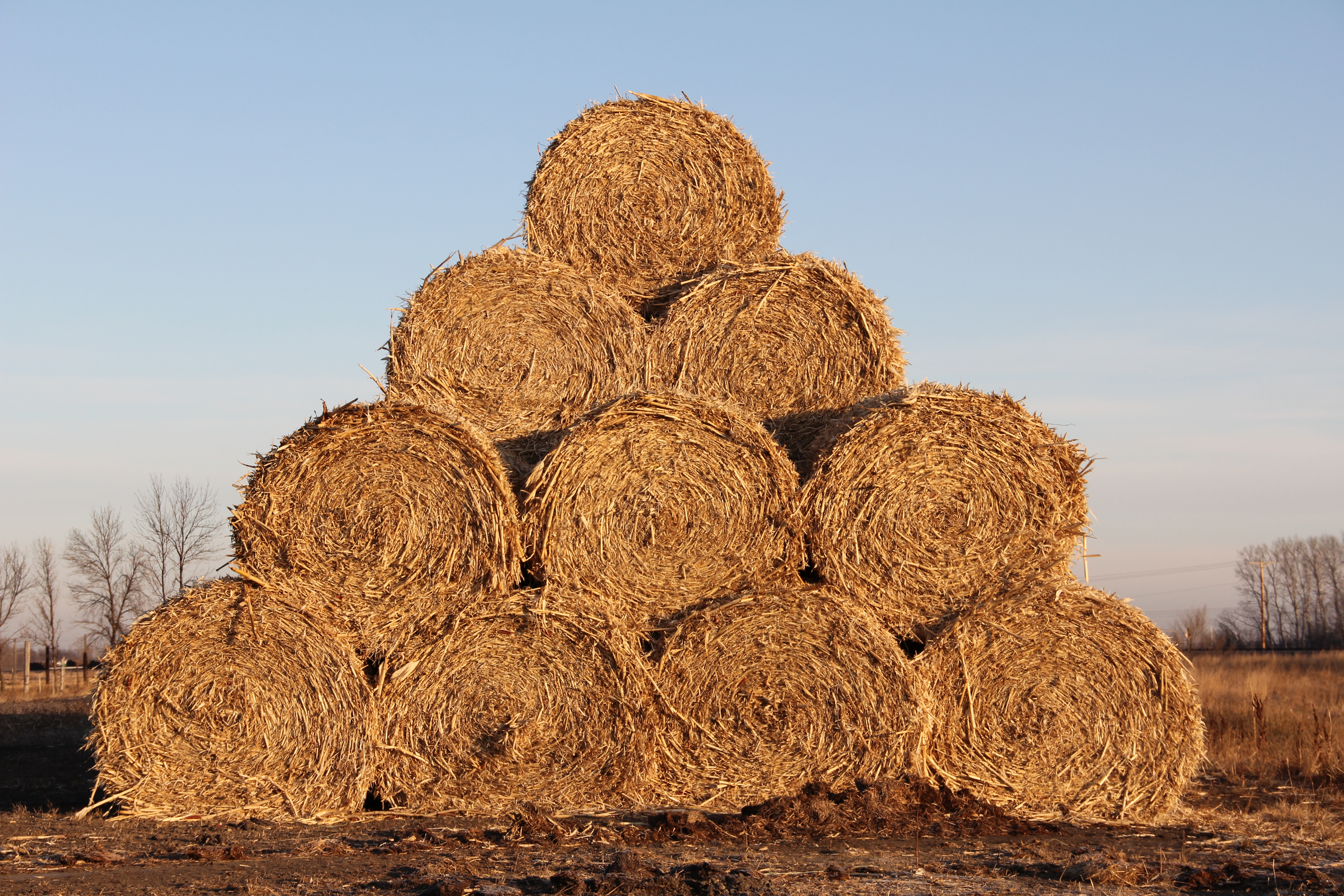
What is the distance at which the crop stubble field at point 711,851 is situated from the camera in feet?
16.2

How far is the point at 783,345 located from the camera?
26.1 feet

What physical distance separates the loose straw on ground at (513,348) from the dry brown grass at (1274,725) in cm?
510

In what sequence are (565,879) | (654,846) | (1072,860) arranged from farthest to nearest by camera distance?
(654,846), (1072,860), (565,879)

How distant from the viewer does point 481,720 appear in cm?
677

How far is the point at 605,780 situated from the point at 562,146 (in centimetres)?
459

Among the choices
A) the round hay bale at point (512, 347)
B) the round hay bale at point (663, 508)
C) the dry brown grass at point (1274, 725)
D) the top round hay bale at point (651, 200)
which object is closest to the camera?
the round hay bale at point (663, 508)

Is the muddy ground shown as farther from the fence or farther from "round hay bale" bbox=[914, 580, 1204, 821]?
the fence

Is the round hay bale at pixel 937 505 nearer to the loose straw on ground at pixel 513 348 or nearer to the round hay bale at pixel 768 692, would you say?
the round hay bale at pixel 768 692

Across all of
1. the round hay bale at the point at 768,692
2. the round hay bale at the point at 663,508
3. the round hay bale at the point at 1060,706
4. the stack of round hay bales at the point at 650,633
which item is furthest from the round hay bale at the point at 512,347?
the round hay bale at the point at 1060,706

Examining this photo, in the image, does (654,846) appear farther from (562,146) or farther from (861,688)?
(562,146)

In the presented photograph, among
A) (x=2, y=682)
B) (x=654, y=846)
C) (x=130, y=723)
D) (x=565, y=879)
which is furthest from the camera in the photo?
(x=2, y=682)

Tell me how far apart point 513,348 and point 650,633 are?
2.21 meters

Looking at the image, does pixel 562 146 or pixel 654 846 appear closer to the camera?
pixel 654 846

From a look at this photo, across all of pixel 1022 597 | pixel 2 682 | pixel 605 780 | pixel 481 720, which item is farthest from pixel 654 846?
pixel 2 682
